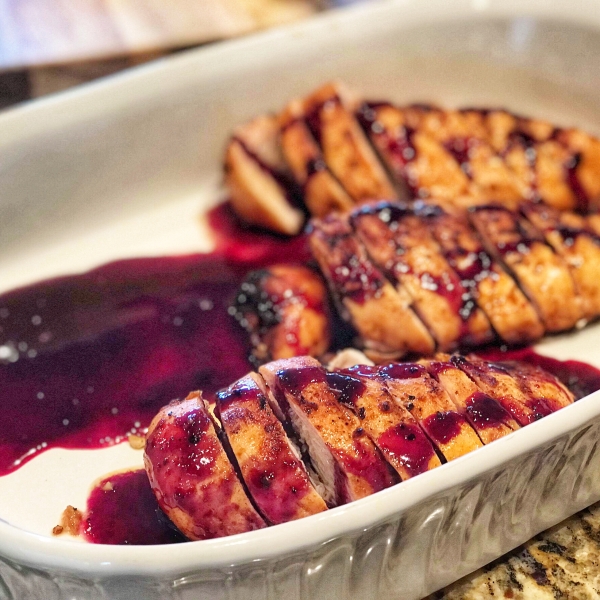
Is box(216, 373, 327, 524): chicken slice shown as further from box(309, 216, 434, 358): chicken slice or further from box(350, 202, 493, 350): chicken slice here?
box(350, 202, 493, 350): chicken slice

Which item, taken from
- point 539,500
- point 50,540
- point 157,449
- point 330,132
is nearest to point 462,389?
point 539,500

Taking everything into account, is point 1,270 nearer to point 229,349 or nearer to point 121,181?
point 121,181

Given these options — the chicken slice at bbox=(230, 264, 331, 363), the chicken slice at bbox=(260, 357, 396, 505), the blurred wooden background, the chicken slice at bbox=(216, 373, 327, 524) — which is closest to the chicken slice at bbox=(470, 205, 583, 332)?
the chicken slice at bbox=(230, 264, 331, 363)

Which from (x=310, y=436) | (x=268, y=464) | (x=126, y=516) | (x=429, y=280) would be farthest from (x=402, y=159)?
(x=126, y=516)

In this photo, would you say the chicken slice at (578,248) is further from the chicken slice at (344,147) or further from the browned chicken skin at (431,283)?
the chicken slice at (344,147)

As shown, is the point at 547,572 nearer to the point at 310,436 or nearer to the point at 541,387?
the point at 541,387
